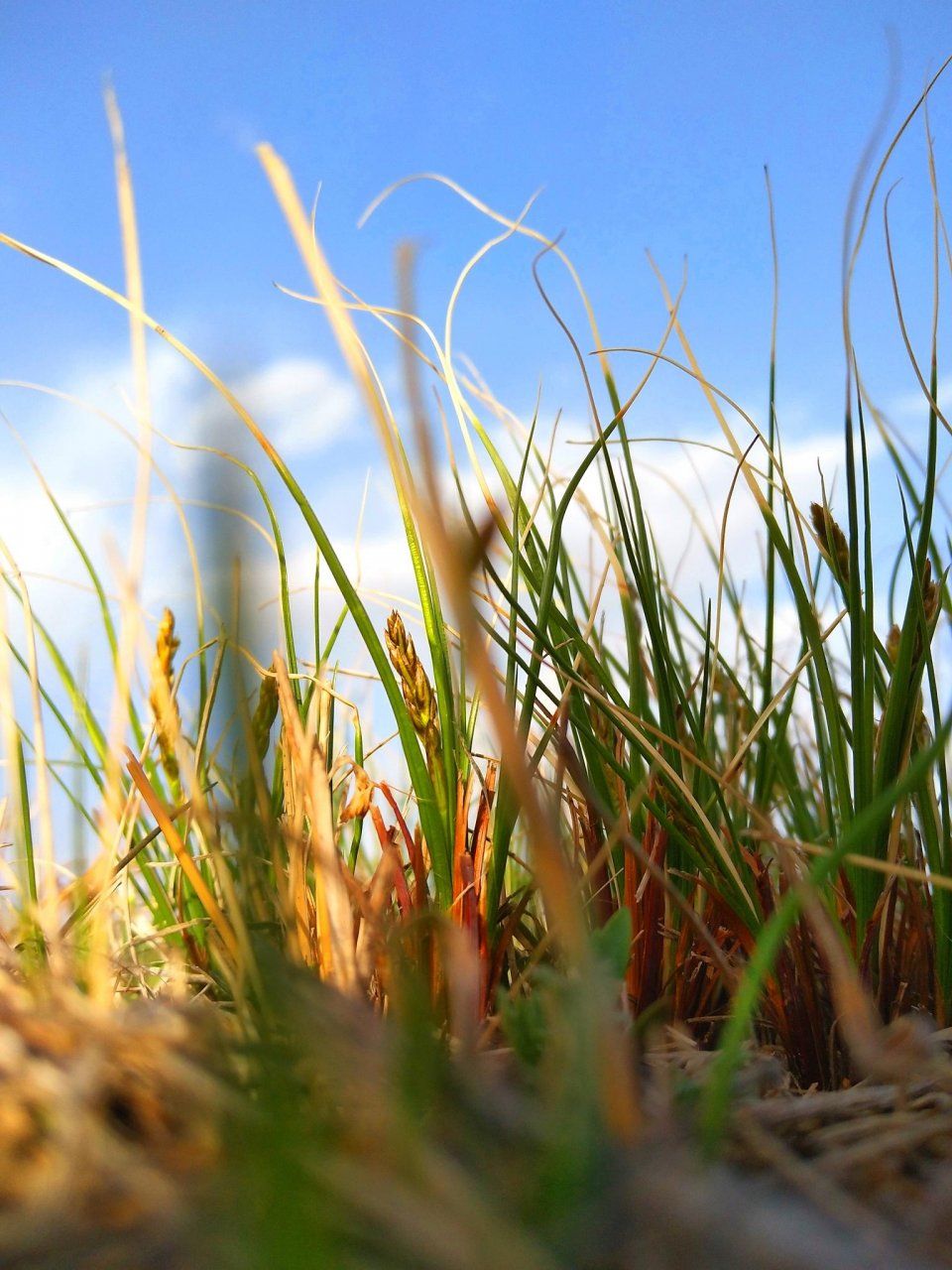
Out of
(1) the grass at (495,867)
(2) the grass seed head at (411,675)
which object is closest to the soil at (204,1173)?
(1) the grass at (495,867)

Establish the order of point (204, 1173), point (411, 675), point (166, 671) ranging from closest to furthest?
point (204, 1173) → point (411, 675) → point (166, 671)

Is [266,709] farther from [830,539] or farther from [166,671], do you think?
[830,539]

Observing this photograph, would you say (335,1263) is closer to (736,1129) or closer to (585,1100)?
(585,1100)

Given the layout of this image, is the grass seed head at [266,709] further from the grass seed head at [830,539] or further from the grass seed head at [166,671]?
the grass seed head at [830,539]

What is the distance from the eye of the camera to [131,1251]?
33cm

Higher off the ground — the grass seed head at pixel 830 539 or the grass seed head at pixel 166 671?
the grass seed head at pixel 830 539

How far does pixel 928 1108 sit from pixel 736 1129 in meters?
0.17

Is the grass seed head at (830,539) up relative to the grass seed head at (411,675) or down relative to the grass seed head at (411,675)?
up

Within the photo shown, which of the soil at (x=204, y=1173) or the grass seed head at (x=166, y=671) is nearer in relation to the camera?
the soil at (x=204, y=1173)

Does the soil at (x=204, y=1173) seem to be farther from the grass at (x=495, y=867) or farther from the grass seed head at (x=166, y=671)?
the grass seed head at (x=166, y=671)

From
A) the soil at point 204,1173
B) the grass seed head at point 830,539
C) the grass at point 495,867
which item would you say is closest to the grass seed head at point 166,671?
the grass at point 495,867

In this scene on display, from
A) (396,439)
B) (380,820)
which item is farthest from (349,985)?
(396,439)

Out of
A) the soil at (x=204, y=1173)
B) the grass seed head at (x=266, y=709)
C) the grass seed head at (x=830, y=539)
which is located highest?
the grass seed head at (x=830, y=539)

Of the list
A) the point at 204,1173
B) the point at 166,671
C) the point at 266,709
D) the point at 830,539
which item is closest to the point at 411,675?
the point at 266,709
